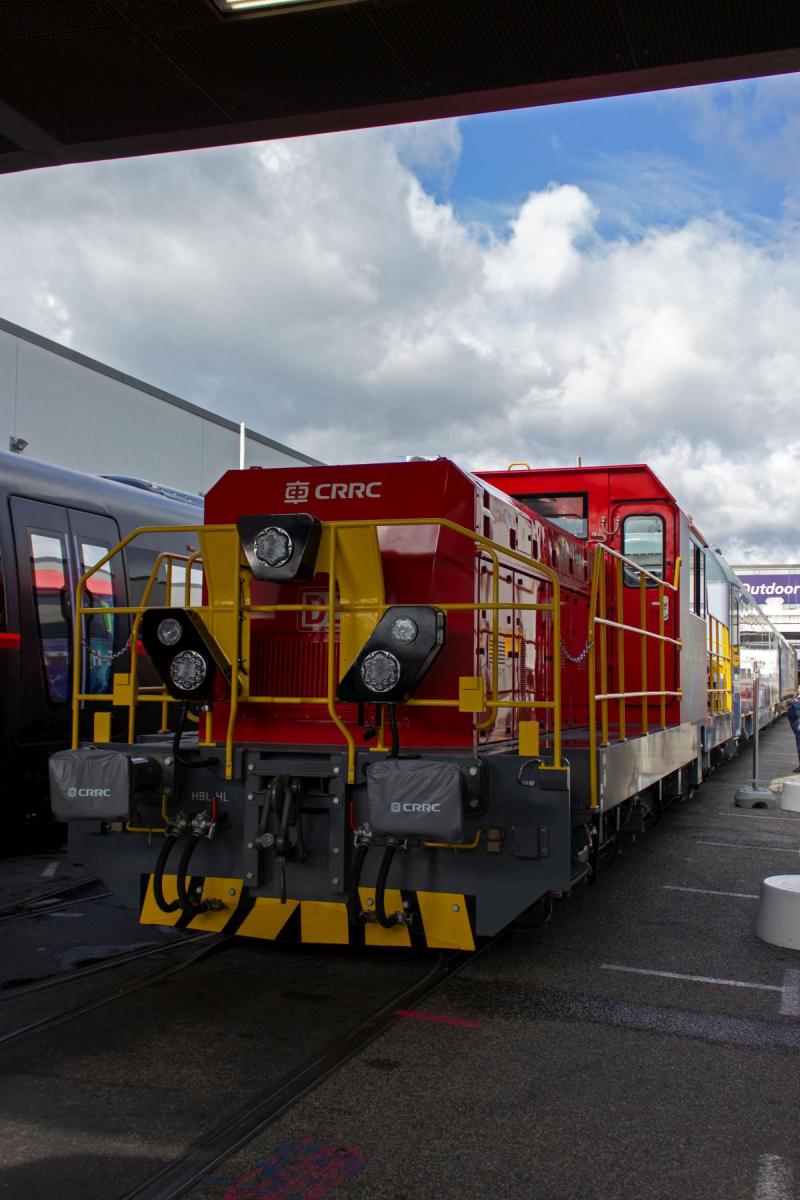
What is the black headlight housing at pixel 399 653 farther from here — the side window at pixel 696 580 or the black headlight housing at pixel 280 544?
the side window at pixel 696 580

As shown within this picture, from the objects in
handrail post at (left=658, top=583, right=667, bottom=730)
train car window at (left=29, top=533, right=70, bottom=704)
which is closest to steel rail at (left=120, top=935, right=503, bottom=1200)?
handrail post at (left=658, top=583, right=667, bottom=730)

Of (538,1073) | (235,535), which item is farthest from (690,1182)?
(235,535)

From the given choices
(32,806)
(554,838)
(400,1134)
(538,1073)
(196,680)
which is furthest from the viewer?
(32,806)

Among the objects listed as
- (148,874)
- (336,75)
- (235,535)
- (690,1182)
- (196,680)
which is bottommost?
(690,1182)

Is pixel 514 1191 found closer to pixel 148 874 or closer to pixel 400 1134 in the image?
pixel 400 1134

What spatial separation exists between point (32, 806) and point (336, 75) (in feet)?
19.8

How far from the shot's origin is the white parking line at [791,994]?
187 inches

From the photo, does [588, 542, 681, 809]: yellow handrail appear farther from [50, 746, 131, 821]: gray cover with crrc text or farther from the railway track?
the railway track

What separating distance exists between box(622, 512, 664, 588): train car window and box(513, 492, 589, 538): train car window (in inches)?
13.4

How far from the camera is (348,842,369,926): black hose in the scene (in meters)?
4.73

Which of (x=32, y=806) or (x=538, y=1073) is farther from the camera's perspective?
(x=32, y=806)

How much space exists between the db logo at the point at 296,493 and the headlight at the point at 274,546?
2.10 feet

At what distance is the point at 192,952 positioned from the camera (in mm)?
5504

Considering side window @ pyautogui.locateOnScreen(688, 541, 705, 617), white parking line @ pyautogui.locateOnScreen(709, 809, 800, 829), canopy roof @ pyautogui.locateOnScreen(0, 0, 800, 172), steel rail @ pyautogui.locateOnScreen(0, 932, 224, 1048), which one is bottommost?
white parking line @ pyautogui.locateOnScreen(709, 809, 800, 829)
